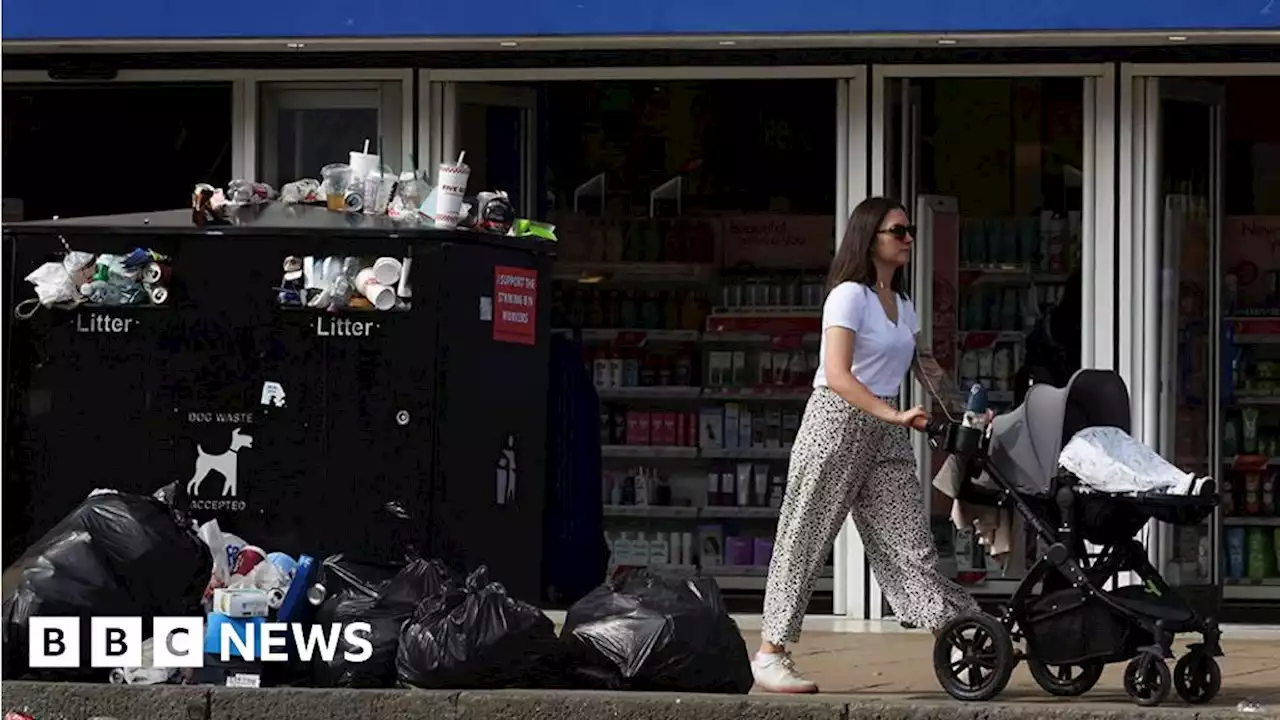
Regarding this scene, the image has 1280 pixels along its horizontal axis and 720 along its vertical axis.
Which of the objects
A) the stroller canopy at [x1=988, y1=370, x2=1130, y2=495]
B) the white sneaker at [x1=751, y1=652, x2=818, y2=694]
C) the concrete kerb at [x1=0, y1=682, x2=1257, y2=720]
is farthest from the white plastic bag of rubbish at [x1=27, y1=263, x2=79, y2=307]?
the stroller canopy at [x1=988, y1=370, x2=1130, y2=495]

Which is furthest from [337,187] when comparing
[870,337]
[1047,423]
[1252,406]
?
[1252,406]

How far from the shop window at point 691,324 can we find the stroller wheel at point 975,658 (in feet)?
12.4

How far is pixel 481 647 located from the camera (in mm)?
8383

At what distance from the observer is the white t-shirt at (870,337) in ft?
28.2

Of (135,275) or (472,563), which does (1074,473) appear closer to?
(472,563)

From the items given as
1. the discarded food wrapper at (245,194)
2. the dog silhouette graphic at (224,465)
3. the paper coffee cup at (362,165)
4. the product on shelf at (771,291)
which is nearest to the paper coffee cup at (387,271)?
the paper coffee cup at (362,165)

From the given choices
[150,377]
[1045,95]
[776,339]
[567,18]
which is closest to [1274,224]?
[1045,95]

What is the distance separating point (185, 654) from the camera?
28.4 ft

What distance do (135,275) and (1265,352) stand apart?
18.9 ft

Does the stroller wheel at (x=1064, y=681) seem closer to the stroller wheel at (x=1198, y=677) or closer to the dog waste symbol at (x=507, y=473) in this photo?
the stroller wheel at (x=1198, y=677)

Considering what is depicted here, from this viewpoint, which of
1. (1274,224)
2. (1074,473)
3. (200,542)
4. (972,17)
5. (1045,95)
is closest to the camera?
(1074,473)

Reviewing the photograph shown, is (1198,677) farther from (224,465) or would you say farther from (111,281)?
(111,281)

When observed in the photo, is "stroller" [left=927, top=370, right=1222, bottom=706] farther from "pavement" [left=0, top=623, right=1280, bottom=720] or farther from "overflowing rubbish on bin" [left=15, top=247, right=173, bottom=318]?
"overflowing rubbish on bin" [left=15, top=247, right=173, bottom=318]

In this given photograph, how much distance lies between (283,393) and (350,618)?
103cm
